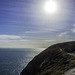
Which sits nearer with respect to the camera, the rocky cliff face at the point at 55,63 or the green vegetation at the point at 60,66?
the green vegetation at the point at 60,66

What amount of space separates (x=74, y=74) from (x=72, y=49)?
185 ft

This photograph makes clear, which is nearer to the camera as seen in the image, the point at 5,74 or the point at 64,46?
the point at 5,74

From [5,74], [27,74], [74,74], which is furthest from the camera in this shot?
[5,74]

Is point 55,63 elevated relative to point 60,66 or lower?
elevated

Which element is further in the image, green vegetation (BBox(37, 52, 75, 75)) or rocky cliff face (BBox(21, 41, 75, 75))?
rocky cliff face (BBox(21, 41, 75, 75))

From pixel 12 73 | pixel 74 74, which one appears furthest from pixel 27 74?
pixel 74 74

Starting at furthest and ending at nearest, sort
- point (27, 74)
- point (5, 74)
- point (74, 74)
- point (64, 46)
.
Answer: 1. point (64, 46)
2. point (5, 74)
3. point (27, 74)
4. point (74, 74)

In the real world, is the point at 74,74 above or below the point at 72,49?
below

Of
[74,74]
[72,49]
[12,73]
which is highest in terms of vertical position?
[72,49]

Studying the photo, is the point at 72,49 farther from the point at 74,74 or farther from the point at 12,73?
the point at 74,74

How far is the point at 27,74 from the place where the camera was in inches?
2697

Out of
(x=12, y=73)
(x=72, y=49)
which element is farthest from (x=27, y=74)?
(x=72, y=49)

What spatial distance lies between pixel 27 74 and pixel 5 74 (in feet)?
59.1

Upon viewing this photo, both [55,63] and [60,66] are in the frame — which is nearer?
[60,66]
